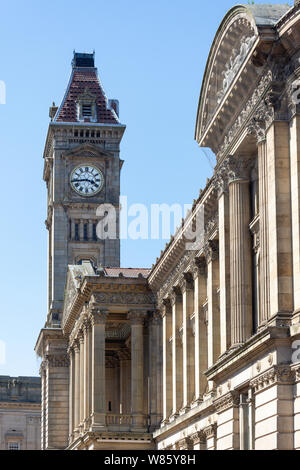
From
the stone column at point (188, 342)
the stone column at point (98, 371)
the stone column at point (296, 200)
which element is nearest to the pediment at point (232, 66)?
the stone column at point (296, 200)

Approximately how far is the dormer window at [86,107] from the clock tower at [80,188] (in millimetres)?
163

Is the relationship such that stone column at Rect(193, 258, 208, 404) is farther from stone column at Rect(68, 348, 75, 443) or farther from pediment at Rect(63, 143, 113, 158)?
pediment at Rect(63, 143, 113, 158)

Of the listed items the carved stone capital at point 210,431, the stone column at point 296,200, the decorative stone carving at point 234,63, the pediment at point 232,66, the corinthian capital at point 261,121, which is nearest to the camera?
the stone column at point 296,200

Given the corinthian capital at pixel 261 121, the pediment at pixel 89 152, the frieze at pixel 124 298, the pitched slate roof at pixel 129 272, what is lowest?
the corinthian capital at pixel 261 121

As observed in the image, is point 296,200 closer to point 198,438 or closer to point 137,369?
point 198,438

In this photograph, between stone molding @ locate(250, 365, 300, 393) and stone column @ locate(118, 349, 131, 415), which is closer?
stone molding @ locate(250, 365, 300, 393)

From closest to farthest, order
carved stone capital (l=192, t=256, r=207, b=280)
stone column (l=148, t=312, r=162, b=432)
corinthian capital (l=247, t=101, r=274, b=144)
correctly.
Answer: corinthian capital (l=247, t=101, r=274, b=144) < carved stone capital (l=192, t=256, r=207, b=280) < stone column (l=148, t=312, r=162, b=432)

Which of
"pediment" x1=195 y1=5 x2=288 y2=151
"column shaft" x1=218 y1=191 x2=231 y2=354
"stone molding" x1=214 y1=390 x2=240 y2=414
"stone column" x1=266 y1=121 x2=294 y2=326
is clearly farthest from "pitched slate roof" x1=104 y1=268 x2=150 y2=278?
"stone column" x1=266 y1=121 x2=294 y2=326

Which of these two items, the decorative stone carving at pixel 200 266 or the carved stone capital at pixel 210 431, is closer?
the carved stone capital at pixel 210 431

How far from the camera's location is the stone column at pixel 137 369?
3068 inches

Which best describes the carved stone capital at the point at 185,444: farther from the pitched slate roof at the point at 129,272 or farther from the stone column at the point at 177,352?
the pitched slate roof at the point at 129,272

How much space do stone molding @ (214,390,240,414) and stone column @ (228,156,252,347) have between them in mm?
2058

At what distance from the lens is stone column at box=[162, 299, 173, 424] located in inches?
2899

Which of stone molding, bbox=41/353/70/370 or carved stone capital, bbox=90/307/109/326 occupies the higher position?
stone molding, bbox=41/353/70/370
